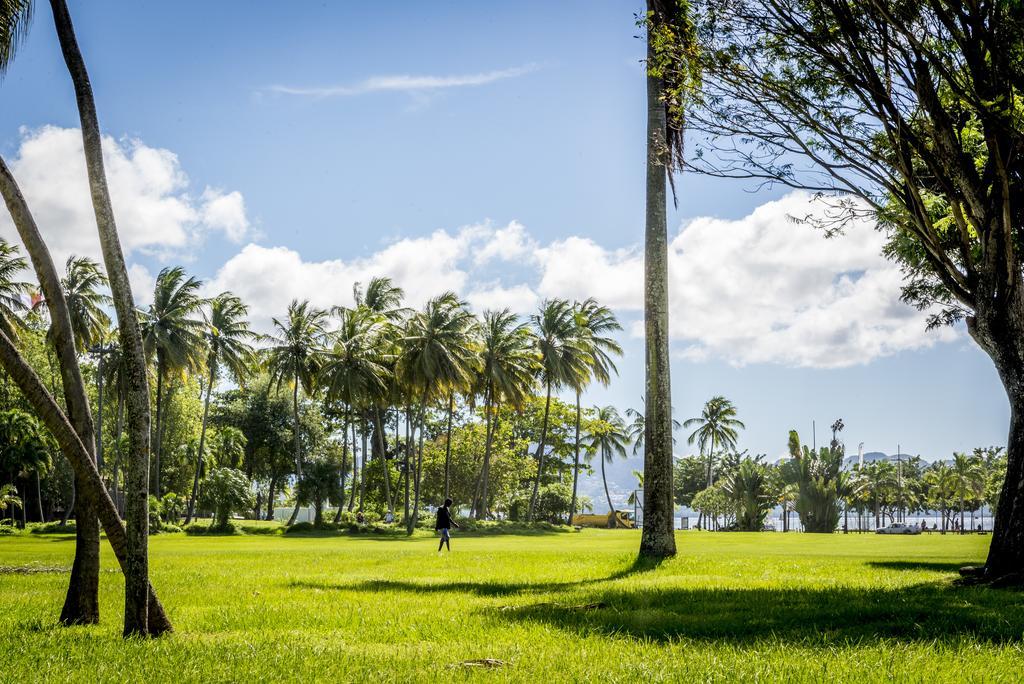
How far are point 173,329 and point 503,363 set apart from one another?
69.7 ft

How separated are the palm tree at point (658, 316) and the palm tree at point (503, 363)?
1432 inches

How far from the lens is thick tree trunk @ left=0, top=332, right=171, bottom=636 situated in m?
8.41

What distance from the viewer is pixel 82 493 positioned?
30.1ft

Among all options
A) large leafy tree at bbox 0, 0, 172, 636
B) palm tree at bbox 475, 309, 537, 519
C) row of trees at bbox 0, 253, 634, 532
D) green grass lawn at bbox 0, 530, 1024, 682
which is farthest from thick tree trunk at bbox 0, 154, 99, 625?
palm tree at bbox 475, 309, 537, 519

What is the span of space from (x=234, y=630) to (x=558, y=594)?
4935 mm

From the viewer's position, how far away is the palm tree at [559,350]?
60062 mm

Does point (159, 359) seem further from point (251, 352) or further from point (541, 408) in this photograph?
point (541, 408)

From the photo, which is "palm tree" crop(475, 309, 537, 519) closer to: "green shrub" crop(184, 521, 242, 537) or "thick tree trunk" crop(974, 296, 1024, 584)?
"green shrub" crop(184, 521, 242, 537)

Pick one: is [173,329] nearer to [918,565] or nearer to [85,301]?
[85,301]

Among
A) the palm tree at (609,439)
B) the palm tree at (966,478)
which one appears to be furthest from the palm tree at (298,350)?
the palm tree at (966,478)

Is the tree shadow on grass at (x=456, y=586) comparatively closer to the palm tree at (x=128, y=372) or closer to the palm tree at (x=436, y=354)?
the palm tree at (x=128, y=372)

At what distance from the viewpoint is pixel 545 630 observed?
28.2ft

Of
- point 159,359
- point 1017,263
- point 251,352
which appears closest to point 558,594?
point 1017,263

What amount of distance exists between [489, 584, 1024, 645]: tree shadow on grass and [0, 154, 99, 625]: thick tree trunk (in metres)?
4.80
